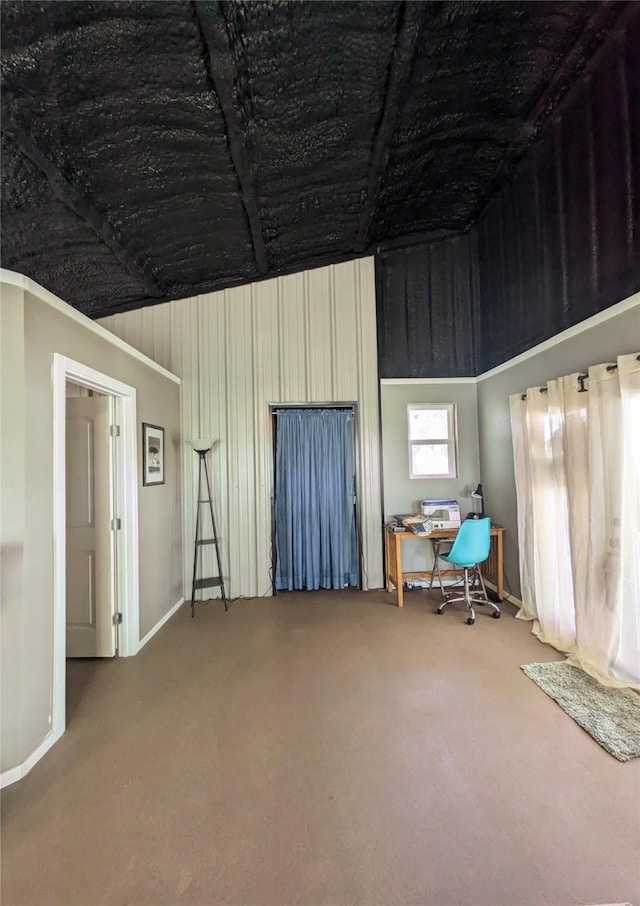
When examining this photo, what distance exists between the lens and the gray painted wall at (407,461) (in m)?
4.11

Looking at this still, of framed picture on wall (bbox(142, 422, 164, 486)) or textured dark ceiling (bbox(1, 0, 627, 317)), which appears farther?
framed picture on wall (bbox(142, 422, 164, 486))

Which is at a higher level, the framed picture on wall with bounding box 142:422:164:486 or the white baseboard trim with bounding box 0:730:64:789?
the framed picture on wall with bounding box 142:422:164:486

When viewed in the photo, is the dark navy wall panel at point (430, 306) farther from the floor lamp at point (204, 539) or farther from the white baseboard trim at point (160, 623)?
the white baseboard trim at point (160, 623)

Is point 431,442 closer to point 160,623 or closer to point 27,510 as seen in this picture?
point 160,623

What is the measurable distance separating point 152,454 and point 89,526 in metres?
0.78

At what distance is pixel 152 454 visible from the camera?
3.27 m

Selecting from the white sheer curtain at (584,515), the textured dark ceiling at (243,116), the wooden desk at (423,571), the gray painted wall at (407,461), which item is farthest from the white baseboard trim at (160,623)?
the white sheer curtain at (584,515)

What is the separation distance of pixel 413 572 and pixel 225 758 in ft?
9.05

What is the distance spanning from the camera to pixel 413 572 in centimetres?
410

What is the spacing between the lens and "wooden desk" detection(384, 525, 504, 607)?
359cm

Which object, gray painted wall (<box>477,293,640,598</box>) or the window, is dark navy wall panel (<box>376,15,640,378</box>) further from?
the window

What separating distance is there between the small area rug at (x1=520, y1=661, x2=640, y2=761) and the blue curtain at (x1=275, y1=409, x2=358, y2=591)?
83.3 inches

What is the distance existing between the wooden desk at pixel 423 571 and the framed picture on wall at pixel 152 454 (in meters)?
2.33

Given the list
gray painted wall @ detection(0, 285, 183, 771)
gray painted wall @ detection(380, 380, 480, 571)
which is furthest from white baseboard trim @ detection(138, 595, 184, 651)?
gray painted wall @ detection(380, 380, 480, 571)
